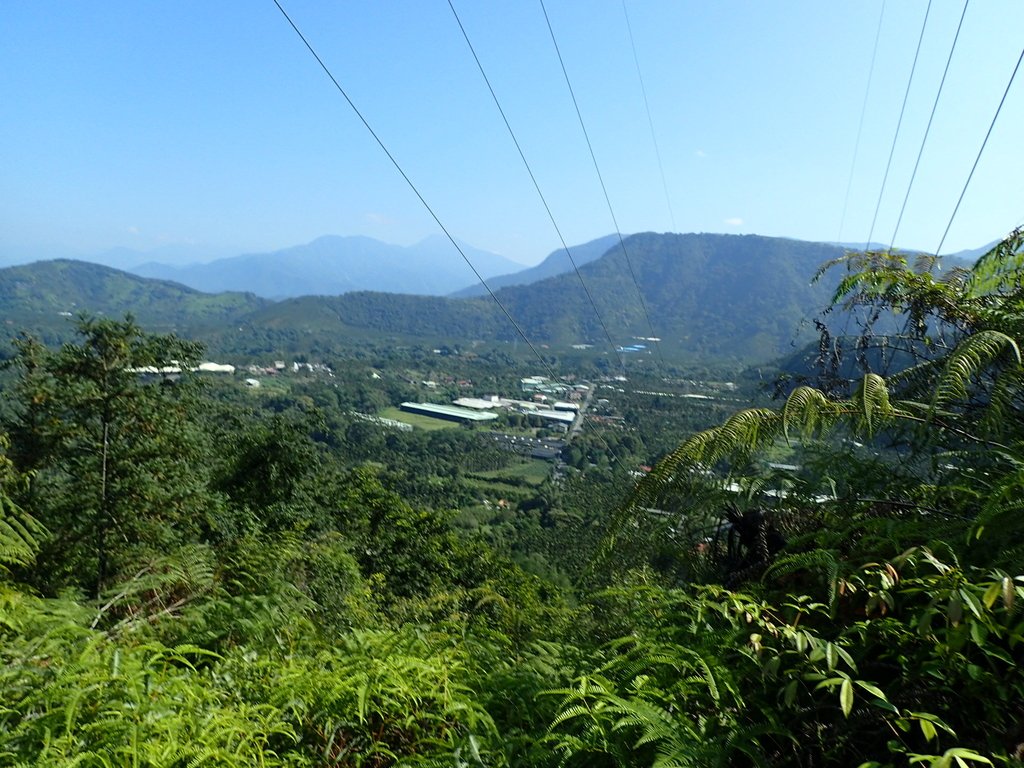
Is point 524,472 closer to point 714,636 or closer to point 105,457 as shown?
point 105,457

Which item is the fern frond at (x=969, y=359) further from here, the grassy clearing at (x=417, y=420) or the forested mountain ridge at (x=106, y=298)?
the forested mountain ridge at (x=106, y=298)

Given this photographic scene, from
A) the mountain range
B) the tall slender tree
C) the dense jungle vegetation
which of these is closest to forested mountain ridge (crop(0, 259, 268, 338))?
the mountain range

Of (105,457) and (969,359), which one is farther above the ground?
(969,359)

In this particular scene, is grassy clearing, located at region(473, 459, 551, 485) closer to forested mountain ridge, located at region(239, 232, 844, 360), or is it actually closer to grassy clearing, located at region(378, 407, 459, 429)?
grassy clearing, located at region(378, 407, 459, 429)

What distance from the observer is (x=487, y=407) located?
64438mm

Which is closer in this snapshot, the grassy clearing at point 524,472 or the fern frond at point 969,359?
the fern frond at point 969,359

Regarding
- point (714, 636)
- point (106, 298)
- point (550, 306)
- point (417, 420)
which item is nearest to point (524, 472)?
point (417, 420)

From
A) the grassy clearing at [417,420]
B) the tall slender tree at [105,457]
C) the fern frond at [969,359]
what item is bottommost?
the grassy clearing at [417,420]

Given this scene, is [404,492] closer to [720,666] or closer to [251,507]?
[251,507]

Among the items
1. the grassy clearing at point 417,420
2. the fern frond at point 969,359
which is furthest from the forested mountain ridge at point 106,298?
the fern frond at point 969,359

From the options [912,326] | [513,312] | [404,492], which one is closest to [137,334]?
[912,326]

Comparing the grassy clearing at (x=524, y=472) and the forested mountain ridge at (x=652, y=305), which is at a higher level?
the forested mountain ridge at (x=652, y=305)

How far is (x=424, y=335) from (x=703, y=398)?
294ft

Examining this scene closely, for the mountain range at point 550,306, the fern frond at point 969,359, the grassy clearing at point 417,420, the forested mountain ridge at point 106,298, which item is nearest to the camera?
the fern frond at point 969,359
